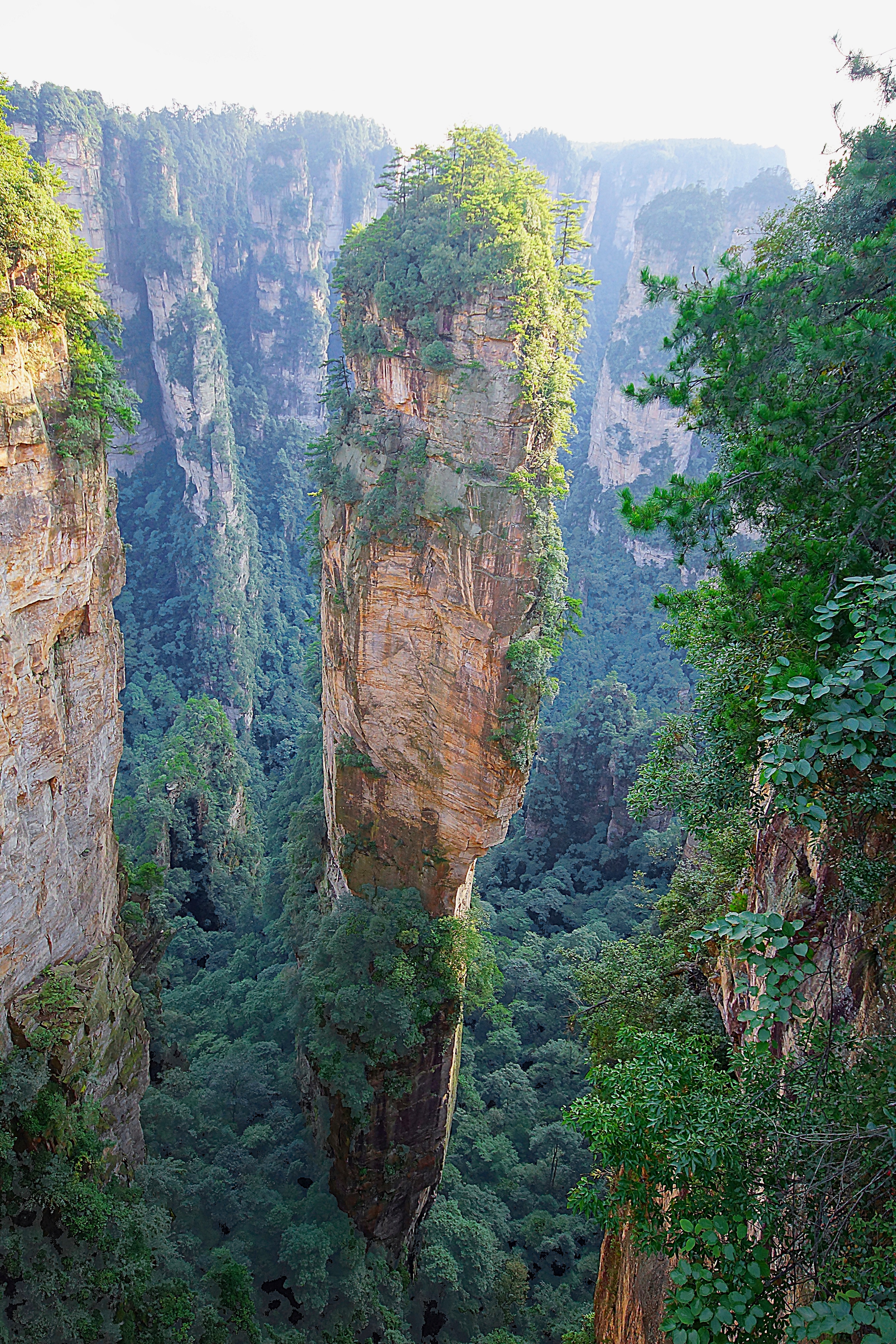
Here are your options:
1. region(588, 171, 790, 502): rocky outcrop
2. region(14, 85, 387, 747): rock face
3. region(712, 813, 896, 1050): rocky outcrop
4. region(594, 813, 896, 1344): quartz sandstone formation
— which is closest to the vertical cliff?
region(594, 813, 896, 1344): quartz sandstone formation

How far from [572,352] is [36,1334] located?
15.7 meters

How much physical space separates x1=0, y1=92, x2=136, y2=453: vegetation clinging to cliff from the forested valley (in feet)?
0.19

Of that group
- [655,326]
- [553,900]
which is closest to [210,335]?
[655,326]

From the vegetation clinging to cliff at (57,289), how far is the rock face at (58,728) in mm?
290

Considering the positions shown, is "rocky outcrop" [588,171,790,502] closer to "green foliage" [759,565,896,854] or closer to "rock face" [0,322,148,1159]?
"rock face" [0,322,148,1159]

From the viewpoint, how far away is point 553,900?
87.7 feet

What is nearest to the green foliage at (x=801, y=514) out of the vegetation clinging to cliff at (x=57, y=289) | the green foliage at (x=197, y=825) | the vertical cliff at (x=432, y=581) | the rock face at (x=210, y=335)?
the vertical cliff at (x=432, y=581)

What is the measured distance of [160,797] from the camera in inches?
1041

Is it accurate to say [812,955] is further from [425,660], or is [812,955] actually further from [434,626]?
[425,660]

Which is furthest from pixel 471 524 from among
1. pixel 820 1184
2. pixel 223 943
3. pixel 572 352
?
pixel 223 943

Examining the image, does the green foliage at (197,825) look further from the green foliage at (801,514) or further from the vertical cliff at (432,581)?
the green foliage at (801,514)

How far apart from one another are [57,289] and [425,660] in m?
8.43

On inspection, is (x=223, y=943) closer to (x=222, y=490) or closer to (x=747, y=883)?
(x=747, y=883)

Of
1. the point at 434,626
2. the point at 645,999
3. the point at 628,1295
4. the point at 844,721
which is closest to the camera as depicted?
the point at 844,721
